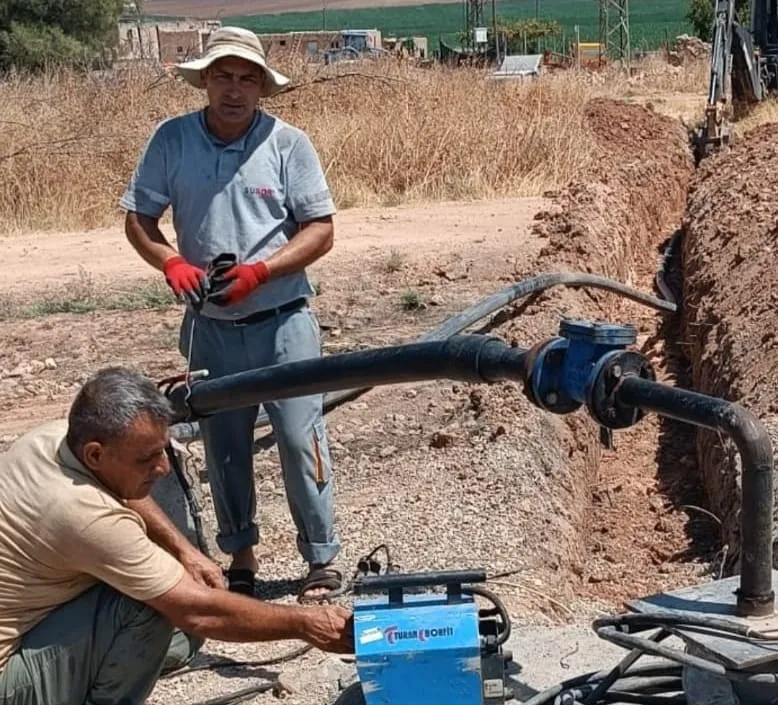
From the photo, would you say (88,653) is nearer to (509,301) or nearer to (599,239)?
(509,301)

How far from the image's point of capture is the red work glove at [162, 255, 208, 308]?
469cm

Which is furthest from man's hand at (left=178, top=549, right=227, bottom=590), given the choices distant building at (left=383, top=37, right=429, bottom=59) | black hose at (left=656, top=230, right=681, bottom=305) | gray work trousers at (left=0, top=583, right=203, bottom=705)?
distant building at (left=383, top=37, right=429, bottom=59)

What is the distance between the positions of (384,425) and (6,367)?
3.11 metres

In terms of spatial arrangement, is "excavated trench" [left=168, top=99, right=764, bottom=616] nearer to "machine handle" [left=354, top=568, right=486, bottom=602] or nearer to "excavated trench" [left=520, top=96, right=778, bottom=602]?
"excavated trench" [left=520, top=96, right=778, bottom=602]

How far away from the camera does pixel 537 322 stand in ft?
29.3

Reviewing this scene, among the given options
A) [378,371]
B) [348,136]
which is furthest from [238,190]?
[348,136]

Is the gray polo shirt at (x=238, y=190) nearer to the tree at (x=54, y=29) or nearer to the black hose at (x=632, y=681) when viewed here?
the black hose at (x=632, y=681)

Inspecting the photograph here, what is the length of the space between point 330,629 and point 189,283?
1.66 metres

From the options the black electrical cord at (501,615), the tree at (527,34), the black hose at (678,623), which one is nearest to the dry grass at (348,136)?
the black electrical cord at (501,615)

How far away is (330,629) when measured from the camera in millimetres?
3445

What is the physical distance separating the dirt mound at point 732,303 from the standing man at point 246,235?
1820 mm

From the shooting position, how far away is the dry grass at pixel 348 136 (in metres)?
15.3

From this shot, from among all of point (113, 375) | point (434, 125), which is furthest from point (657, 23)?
point (113, 375)

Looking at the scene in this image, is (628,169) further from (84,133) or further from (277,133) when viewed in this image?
(277,133)
